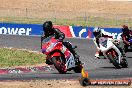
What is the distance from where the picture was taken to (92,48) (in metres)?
31.5

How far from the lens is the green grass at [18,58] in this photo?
2247cm

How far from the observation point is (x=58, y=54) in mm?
17891

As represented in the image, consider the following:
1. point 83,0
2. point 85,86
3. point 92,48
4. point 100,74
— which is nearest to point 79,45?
point 92,48

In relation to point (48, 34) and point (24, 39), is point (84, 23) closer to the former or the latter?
point (24, 39)

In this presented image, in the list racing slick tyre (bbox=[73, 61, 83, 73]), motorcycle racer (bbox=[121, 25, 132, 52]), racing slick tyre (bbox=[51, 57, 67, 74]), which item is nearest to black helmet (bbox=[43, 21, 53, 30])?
racing slick tyre (bbox=[51, 57, 67, 74])

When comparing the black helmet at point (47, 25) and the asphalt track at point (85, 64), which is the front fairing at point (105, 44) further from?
the black helmet at point (47, 25)

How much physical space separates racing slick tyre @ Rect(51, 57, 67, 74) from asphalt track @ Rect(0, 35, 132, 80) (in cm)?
20

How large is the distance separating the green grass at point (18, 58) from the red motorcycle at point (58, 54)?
4.12m

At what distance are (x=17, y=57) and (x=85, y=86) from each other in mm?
11050

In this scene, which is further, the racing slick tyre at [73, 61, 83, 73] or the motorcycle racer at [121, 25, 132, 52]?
the motorcycle racer at [121, 25, 132, 52]

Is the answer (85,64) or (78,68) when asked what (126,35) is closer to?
(85,64)

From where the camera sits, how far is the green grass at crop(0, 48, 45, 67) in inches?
884

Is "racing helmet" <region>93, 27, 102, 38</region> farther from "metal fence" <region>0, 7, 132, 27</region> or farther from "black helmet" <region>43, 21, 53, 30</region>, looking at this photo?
"metal fence" <region>0, 7, 132, 27</region>

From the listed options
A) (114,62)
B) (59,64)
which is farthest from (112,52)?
(59,64)
